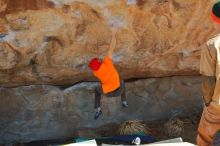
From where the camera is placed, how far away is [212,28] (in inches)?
196

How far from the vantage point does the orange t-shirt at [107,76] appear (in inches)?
176

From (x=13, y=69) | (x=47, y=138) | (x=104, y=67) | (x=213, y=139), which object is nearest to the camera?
(x=213, y=139)

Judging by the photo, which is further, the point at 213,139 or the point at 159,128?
the point at 159,128

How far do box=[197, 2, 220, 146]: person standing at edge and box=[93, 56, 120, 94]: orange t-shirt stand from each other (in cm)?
Answer: 85

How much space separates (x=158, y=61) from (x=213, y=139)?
1.21 m

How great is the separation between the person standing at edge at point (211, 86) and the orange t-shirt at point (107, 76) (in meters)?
0.85

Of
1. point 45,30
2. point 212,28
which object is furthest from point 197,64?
point 45,30

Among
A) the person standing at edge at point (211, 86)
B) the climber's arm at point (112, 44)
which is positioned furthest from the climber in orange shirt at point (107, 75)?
the person standing at edge at point (211, 86)

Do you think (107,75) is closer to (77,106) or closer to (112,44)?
(112,44)

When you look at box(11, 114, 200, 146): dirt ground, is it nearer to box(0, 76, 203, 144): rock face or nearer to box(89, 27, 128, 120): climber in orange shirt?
box(0, 76, 203, 144): rock face

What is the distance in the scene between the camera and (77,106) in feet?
16.8

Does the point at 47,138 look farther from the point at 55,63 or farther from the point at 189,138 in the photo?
the point at 189,138

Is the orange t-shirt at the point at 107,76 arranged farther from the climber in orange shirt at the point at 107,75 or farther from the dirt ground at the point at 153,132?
the dirt ground at the point at 153,132

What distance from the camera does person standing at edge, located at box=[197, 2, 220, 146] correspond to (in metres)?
3.77
